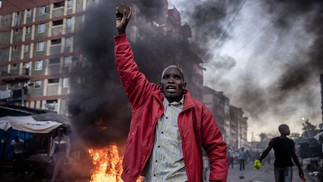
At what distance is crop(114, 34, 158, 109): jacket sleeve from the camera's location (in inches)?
87.5

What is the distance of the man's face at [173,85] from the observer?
7.37ft

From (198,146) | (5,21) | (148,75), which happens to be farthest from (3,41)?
(198,146)

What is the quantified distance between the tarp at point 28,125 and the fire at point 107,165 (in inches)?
77.8

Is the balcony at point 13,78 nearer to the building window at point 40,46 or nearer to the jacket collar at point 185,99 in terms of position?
the building window at point 40,46

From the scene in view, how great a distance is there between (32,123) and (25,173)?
1.94 meters

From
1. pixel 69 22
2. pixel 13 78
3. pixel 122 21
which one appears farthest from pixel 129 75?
pixel 13 78

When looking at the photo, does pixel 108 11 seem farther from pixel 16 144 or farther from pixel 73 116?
pixel 16 144

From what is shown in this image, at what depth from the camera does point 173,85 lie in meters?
2.26

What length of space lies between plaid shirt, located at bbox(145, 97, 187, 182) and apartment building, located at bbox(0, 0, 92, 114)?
27.3m

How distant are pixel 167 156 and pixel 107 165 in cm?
733

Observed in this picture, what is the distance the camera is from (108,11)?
504 inches

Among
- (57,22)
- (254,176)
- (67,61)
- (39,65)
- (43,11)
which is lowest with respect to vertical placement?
(254,176)

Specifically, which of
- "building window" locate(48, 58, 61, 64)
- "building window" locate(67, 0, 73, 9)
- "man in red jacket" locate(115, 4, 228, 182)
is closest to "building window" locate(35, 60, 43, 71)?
"building window" locate(48, 58, 61, 64)

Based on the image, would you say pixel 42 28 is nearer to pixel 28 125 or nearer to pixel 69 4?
pixel 69 4
